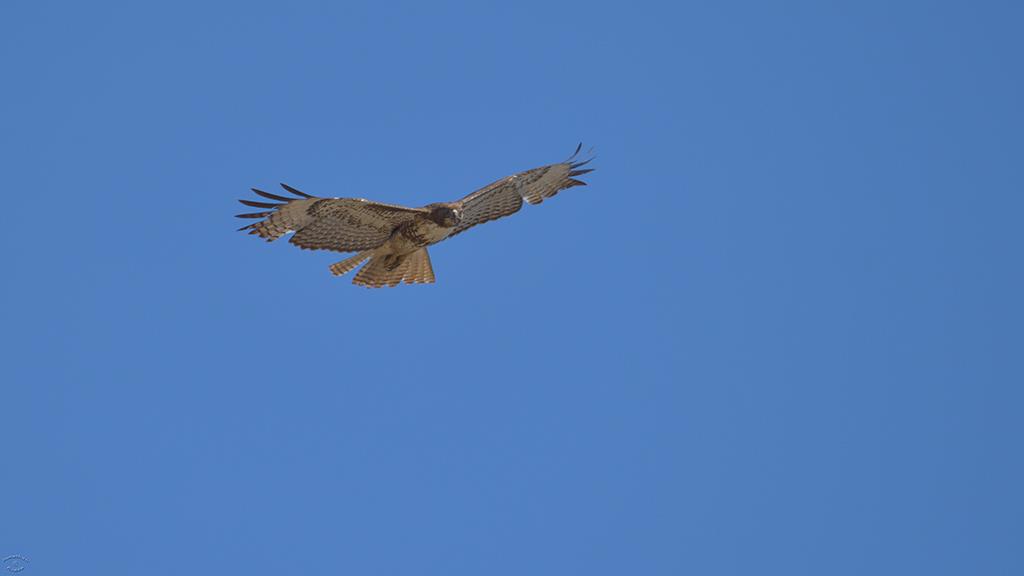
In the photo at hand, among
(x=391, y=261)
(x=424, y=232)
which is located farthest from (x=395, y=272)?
(x=424, y=232)

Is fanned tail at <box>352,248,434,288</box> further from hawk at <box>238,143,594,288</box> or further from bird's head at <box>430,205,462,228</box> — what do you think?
bird's head at <box>430,205,462,228</box>

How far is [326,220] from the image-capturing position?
51.6 feet

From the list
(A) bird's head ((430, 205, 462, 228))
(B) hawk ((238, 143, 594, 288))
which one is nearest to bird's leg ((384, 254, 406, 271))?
(B) hawk ((238, 143, 594, 288))

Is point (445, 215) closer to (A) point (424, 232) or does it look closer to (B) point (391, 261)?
(A) point (424, 232)

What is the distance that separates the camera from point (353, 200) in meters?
15.3

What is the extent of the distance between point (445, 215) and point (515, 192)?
147 cm

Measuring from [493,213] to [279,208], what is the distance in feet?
9.21

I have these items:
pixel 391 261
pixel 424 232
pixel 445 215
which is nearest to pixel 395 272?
pixel 391 261

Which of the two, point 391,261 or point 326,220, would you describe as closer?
point 326,220

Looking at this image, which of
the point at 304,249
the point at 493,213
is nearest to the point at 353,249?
the point at 304,249

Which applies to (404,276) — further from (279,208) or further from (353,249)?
(279,208)

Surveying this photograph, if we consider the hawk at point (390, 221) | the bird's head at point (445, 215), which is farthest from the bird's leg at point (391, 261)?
the bird's head at point (445, 215)

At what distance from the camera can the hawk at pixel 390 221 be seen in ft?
50.9

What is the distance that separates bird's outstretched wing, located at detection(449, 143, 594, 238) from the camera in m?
16.6
